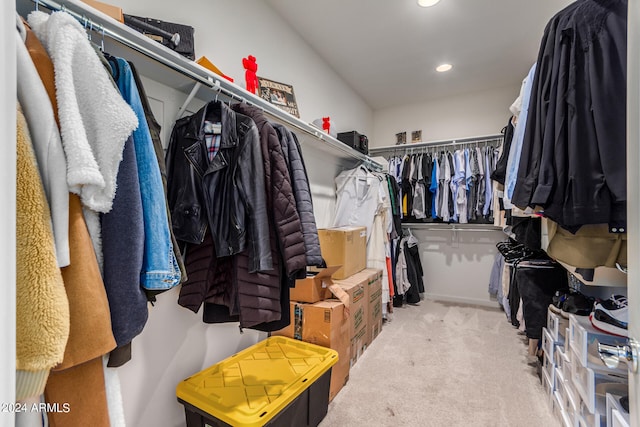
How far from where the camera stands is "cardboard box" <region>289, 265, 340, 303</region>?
1.85m

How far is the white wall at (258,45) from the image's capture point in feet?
4.96

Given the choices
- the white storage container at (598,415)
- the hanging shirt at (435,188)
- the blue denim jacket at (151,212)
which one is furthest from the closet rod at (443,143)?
the blue denim jacket at (151,212)

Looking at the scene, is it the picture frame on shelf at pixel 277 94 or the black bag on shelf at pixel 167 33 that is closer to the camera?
the black bag on shelf at pixel 167 33

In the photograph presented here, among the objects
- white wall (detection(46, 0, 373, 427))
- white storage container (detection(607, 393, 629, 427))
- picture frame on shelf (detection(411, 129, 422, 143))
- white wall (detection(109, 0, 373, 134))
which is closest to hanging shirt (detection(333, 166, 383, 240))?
white wall (detection(46, 0, 373, 427))

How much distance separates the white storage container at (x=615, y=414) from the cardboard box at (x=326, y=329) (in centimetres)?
120

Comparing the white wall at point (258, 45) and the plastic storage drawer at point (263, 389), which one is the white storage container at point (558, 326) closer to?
the plastic storage drawer at point (263, 389)

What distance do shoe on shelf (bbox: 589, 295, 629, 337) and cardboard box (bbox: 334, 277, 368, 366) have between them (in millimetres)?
1252

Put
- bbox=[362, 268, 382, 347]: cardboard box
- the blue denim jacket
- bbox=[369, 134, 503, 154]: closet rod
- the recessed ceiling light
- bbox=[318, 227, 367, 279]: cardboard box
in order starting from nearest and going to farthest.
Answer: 1. the blue denim jacket
2. the recessed ceiling light
3. bbox=[318, 227, 367, 279]: cardboard box
4. bbox=[362, 268, 382, 347]: cardboard box
5. bbox=[369, 134, 503, 154]: closet rod

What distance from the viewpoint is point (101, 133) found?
2.12ft

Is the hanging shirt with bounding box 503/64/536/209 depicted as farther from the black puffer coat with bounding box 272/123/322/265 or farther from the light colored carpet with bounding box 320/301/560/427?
the light colored carpet with bounding box 320/301/560/427

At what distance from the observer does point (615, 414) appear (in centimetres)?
93

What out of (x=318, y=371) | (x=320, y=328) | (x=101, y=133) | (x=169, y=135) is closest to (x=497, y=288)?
(x=320, y=328)

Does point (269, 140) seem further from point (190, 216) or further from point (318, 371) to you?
point (318, 371)

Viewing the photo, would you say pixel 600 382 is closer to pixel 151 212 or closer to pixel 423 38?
pixel 151 212
